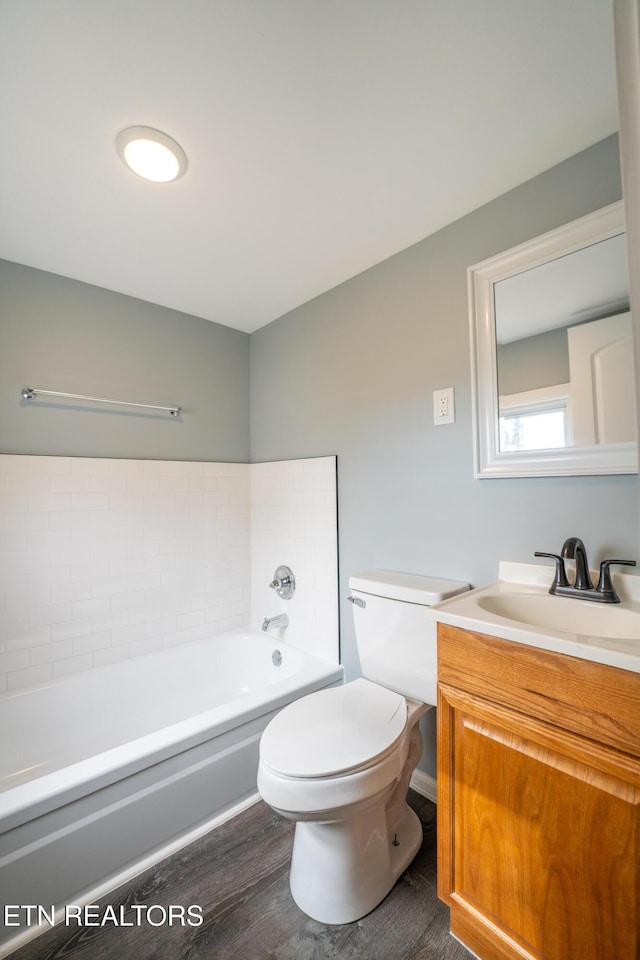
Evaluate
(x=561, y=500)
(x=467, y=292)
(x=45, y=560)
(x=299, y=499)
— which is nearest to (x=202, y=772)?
(x=45, y=560)

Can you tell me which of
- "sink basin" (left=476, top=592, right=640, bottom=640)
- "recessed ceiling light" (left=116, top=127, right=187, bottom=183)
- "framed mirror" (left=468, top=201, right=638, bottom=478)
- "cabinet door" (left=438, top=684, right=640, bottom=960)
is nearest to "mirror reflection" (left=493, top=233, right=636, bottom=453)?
"framed mirror" (left=468, top=201, right=638, bottom=478)

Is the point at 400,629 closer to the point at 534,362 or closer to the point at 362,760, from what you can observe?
the point at 362,760

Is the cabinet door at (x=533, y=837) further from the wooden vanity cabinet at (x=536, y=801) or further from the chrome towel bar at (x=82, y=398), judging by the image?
the chrome towel bar at (x=82, y=398)

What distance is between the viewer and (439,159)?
1.32 m

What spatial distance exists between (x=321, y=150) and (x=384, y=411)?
3.19 ft

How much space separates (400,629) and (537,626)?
0.58 m

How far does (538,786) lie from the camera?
94 cm

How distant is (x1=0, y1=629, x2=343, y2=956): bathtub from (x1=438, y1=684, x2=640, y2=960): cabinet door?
0.84 meters

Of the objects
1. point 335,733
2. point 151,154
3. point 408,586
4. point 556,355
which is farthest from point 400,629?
point 151,154

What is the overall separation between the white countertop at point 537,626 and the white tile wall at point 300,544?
90 centimetres

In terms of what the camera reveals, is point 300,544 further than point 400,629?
→ Yes

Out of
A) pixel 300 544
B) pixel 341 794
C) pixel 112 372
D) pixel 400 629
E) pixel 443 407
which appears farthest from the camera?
pixel 300 544

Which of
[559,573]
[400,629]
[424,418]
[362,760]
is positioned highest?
[424,418]

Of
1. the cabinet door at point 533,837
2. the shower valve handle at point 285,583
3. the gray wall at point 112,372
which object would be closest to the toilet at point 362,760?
the cabinet door at point 533,837
